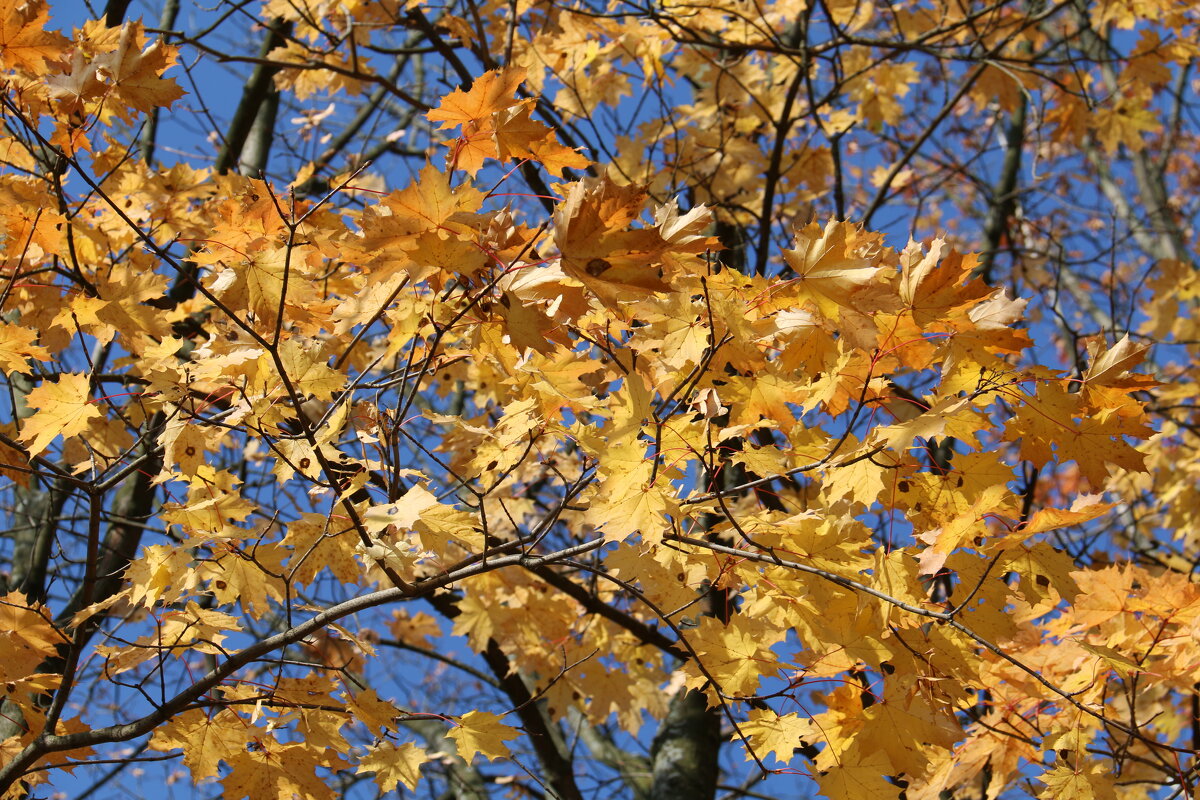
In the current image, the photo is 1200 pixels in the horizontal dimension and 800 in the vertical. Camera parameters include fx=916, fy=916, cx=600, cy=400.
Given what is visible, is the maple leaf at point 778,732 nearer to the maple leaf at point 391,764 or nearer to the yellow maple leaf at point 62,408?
the maple leaf at point 391,764

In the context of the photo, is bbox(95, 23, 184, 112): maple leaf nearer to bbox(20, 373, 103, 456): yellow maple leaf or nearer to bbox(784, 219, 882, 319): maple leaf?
bbox(20, 373, 103, 456): yellow maple leaf

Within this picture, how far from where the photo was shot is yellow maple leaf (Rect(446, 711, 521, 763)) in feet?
7.68

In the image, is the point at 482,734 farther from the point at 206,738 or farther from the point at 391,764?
the point at 206,738

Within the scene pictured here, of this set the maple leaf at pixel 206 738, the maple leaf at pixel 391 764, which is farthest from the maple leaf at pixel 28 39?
the maple leaf at pixel 391 764

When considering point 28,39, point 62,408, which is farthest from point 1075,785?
point 28,39

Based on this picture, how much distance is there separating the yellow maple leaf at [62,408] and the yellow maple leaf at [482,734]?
1.19 metres

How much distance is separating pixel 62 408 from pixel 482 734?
1324 mm

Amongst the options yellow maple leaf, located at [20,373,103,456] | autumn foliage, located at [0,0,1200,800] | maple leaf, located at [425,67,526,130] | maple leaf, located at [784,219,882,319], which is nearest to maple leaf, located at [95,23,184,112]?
autumn foliage, located at [0,0,1200,800]

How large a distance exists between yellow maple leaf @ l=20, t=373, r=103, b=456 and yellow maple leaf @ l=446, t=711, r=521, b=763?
Result: 3.91ft

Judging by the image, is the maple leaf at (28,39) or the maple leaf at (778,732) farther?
the maple leaf at (28,39)

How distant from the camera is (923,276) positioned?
190 cm

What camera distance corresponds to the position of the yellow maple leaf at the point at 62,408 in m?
2.23

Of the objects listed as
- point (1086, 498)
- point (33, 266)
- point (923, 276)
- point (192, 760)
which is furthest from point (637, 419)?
point (33, 266)

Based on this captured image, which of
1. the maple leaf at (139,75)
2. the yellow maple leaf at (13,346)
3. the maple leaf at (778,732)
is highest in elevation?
the maple leaf at (139,75)
